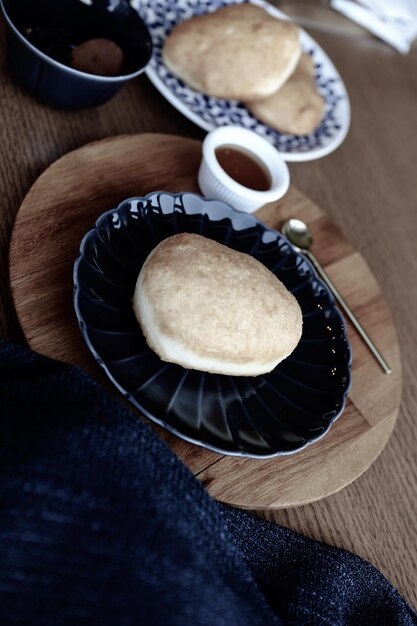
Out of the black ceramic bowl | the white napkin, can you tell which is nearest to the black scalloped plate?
the black ceramic bowl

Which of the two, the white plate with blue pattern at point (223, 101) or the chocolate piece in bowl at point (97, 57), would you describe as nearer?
the chocolate piece in bowl at point (97, 57)

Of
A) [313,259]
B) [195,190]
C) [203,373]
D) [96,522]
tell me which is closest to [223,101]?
[195,190]

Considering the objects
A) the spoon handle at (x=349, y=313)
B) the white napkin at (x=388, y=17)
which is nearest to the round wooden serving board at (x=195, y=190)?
the spoon handle at (x=349, y=313)

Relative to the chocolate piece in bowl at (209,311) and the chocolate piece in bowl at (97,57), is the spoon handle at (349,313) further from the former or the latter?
the chocolate piece in bowl at (97,57)

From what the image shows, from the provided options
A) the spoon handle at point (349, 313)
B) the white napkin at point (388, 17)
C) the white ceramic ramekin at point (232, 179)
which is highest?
the white napkin at point (388, 17)

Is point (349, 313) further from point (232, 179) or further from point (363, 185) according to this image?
point (363, 185)

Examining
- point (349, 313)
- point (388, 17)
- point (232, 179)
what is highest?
point (388, 17)
